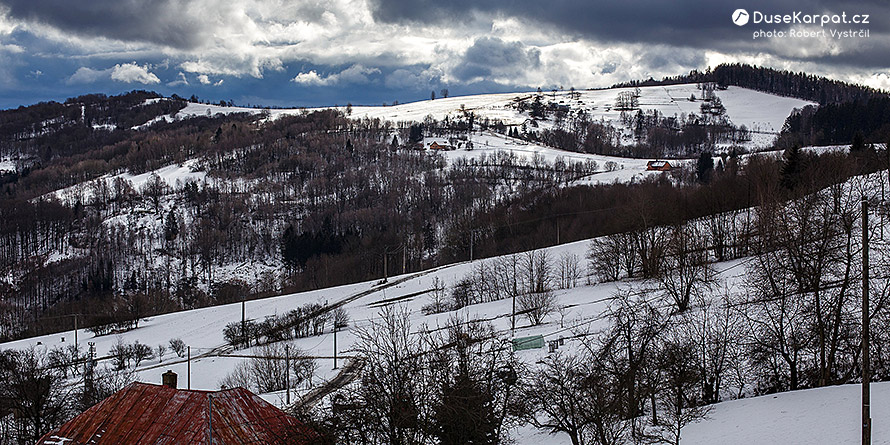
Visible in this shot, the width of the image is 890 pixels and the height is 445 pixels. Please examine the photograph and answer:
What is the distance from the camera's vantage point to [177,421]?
80.6 feet

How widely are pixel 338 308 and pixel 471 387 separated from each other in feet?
190

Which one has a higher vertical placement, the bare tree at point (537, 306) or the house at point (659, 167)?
the house at point (659, 167)

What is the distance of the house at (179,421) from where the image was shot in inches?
946

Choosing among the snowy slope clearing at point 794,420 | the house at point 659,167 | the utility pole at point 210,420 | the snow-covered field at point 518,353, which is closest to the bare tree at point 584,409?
the snowy slope clearing at point 794,420

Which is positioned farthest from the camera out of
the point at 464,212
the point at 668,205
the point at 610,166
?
the point at 610,166

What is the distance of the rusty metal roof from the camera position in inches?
947

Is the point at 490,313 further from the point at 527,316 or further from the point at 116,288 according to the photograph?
the point at 116,288

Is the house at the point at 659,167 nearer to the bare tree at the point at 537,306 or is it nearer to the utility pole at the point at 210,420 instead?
the bare tree at the point at 537,306

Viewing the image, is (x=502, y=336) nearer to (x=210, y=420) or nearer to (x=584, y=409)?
(x=584, y=409)

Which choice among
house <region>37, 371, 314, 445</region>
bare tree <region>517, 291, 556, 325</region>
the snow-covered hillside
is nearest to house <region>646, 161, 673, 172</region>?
the snow-covered hillside

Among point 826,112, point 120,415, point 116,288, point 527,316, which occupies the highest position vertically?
point 826,112

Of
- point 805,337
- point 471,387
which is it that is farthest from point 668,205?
point 471,387

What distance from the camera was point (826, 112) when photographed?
167000 mm

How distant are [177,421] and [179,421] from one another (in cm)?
10
